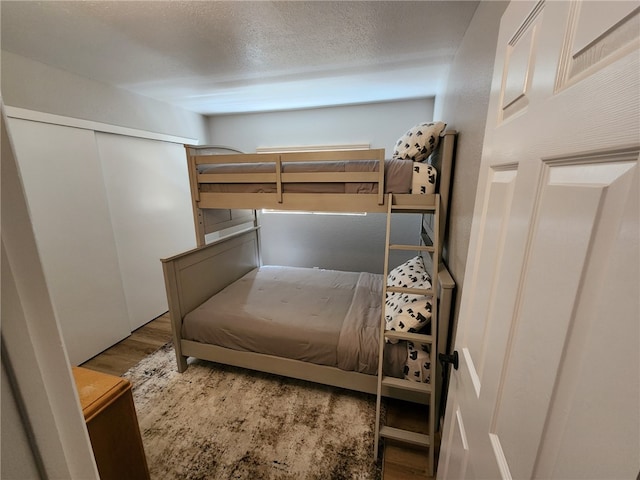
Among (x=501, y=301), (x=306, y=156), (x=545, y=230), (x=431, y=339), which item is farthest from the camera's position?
(x=306, y=156)

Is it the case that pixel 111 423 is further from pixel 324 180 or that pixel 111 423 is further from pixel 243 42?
pixel 243 42

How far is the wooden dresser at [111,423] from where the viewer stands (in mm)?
886

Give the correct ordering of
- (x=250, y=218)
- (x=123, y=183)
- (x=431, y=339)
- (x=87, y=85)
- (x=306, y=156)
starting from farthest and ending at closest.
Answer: (x=250, y=218) → (x=123, y=183) → (x=87, y=85) → (x=306, y=156) → (x=431, y=339)

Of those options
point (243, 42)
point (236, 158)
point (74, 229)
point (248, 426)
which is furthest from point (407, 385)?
point (74, 229)

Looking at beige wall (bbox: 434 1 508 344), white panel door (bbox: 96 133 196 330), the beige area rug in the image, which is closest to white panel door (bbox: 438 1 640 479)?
beige wall (bbox: 434 1 508 344)

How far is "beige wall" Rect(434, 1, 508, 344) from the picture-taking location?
1.25 metres

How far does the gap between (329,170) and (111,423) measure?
1821 mm

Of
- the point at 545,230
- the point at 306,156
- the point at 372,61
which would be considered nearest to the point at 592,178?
the point at 545,230

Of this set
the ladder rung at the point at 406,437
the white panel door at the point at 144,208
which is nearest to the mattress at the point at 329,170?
the white panel door at the point at 144,208

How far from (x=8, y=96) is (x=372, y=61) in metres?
2.70

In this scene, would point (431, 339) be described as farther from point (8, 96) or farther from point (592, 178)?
point (8, 96)

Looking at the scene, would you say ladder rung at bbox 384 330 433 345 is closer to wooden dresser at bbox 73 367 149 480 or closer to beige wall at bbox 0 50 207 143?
wooden dresser at bbox 73 367 149 480

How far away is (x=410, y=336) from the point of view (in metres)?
1.55

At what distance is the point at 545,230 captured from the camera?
46 cm
